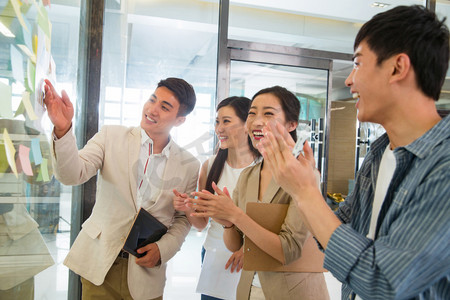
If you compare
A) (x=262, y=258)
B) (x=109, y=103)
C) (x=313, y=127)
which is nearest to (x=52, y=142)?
(x=262, y=258)

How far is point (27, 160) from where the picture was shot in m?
1.15

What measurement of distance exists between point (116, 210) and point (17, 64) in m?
0.75

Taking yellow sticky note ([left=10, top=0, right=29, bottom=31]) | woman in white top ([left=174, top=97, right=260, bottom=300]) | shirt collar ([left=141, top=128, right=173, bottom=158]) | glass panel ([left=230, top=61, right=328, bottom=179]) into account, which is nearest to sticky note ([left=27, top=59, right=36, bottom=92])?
yellow sticky note ([left=10, top=0, right=29, bottom=31])

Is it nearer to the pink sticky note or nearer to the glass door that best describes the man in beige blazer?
the pink sticky note

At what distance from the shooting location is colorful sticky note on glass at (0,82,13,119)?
930mm

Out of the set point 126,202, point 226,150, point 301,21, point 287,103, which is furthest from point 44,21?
point 301,21

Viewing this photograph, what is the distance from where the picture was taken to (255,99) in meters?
1.63

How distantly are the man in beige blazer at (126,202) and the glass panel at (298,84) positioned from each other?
6.57ft

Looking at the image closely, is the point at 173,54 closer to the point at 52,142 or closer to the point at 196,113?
the point at 196,113

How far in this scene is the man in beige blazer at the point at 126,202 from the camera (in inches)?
59.6

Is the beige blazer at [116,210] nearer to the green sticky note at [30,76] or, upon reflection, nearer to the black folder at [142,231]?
the black folder at [142,231]

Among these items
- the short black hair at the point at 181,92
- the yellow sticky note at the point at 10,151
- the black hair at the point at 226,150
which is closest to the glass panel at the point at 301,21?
the black hair at the point at 226,150

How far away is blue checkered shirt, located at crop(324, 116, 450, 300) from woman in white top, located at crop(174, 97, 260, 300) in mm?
1046

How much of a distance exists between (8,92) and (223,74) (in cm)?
263
